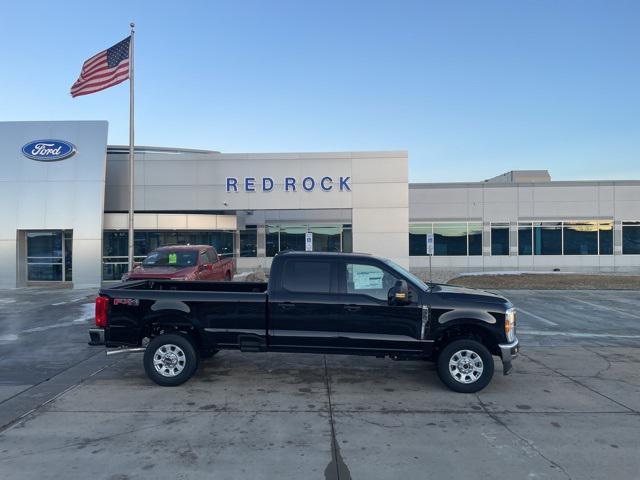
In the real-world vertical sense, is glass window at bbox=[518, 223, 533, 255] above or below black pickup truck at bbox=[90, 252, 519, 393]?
above

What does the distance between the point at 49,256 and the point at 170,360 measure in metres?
18.0

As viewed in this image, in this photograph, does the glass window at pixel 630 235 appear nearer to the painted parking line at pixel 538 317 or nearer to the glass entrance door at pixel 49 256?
the painted parking line at pixel 538 317

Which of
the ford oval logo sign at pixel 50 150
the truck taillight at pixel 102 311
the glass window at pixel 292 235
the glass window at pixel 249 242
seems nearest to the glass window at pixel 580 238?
the glass window at pixel 292 235

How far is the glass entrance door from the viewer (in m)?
21.9

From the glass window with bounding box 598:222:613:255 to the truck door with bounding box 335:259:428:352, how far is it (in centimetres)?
2790

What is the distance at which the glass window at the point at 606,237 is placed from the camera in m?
29.9

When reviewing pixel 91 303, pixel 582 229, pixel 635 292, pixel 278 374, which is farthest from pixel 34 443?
pixel 582 229

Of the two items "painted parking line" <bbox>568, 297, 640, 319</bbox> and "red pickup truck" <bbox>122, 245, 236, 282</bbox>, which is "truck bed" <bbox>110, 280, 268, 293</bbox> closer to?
"red pickup truck" <bbox>122, 245, 236, 282</bbox>

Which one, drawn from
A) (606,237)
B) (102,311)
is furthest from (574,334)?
(606,237)

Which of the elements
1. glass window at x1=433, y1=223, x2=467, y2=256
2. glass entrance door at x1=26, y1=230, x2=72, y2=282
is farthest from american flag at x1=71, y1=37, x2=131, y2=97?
glass window at x1=433, y1=223, x2=467, y2=256

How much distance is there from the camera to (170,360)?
7.05 m

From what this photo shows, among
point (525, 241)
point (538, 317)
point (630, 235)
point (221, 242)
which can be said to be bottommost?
point (538, 317)

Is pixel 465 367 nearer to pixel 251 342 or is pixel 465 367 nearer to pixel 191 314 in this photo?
pixel 251 342

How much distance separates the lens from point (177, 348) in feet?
23.2
